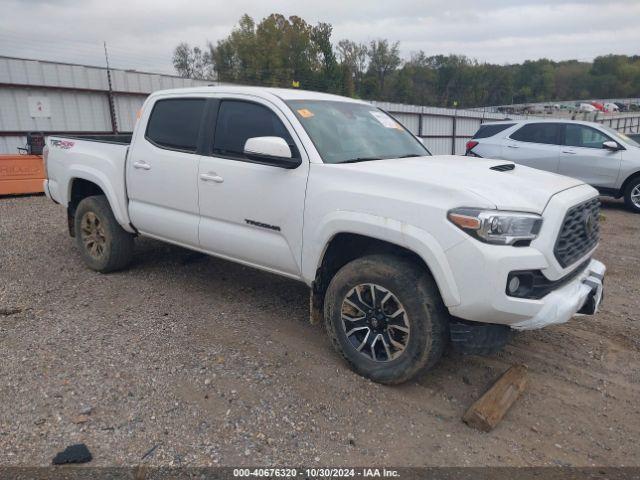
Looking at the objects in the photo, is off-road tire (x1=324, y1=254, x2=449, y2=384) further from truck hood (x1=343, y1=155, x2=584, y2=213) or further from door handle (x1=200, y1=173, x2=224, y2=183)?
door handle (x1=200, y1=173, x2=224, y2=183)

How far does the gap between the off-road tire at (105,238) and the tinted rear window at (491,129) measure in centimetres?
822

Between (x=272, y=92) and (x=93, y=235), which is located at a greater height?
(x=272, y=92)

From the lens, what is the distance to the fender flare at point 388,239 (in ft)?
9.14

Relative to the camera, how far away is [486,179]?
10.0 ft

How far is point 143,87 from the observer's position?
15273mm

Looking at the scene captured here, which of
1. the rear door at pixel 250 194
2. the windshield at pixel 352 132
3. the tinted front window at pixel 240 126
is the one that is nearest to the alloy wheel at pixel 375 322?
the rear door at pixel 250 194

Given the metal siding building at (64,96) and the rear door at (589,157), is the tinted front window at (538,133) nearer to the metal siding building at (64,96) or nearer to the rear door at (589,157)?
the rear door at (589,157)

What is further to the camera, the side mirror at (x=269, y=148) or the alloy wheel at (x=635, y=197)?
the alloy wheel at (x=635, y=197)

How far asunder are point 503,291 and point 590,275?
1044mm

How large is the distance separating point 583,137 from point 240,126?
322 inches

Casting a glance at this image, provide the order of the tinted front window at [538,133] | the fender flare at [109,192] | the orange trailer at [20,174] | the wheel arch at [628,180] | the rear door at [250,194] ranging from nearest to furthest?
the rear door at [250,194] → the fender flare at [109,192] → the wheel arch at [628,180] → the tinted front window at [538,133] → the orange trailer at [20,174]

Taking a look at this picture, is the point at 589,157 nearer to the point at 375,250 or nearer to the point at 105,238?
the point at 375,250

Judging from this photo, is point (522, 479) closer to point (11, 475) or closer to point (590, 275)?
point (590, 275)

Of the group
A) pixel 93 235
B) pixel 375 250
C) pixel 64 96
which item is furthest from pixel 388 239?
pixel 64 96
